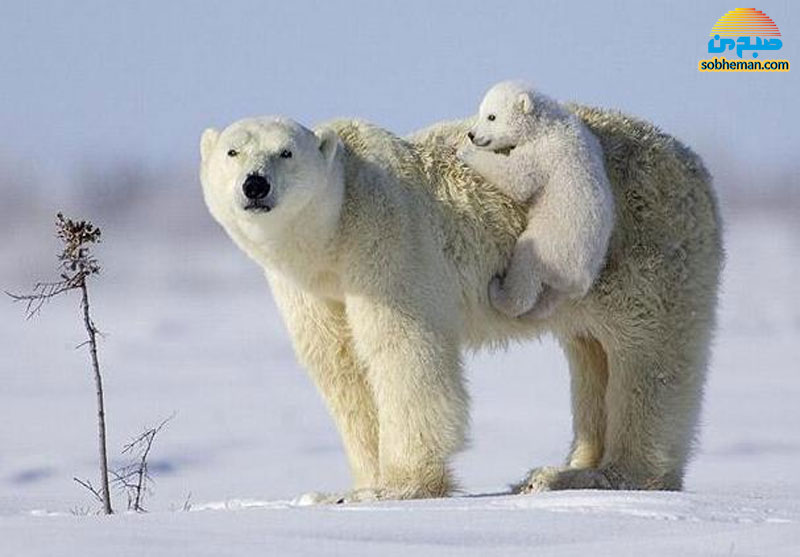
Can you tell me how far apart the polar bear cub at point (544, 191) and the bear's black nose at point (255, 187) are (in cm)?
130

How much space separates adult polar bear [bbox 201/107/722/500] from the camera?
713cm

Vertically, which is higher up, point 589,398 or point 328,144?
point 328,144

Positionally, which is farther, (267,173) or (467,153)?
(467,153)

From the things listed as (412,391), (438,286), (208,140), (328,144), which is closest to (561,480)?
(412,391)

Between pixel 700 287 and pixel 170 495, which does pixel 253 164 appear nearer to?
pixel 700 287

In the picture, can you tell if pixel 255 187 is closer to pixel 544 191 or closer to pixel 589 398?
pixel 544 191

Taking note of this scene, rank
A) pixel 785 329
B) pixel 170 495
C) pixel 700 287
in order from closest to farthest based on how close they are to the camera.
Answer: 1. pixel 700 287
2. pixel 170 495
3. pixel 785 329

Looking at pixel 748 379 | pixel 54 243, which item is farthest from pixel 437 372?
pixel 54 243

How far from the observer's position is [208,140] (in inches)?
288

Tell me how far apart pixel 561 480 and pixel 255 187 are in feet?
7.05

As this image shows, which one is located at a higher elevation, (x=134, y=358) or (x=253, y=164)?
(x=134, y=358)

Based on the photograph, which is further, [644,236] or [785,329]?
[785,329]

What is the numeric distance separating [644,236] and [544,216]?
0.63 metres

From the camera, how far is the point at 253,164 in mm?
6918
